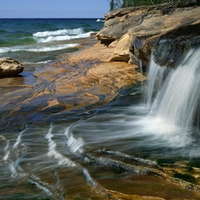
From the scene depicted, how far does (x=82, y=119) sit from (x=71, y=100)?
1519mm

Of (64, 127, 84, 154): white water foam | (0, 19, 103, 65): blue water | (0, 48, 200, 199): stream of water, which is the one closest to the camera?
(0, 48, 200, 199): stream of water

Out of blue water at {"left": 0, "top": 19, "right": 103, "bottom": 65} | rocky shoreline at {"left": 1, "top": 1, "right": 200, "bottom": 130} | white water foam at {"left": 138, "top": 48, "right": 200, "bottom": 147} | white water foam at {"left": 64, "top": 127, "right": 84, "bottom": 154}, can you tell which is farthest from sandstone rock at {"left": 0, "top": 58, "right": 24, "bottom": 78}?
white water foam at {"left": 64, "top": 127, "right": 84, "bottom": 154}

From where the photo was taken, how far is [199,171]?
9.61 feet

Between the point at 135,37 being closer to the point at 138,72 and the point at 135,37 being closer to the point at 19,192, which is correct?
the point at 138,72

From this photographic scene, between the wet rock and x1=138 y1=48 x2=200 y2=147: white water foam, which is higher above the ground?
the wet rock

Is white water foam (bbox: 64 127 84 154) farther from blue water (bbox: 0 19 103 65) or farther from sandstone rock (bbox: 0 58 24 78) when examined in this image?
blue water (bbox: 0 19 103 65)

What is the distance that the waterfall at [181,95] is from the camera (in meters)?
4.55

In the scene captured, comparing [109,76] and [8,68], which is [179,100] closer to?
[109,76]

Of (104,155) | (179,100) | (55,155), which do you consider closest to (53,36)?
(179,100)

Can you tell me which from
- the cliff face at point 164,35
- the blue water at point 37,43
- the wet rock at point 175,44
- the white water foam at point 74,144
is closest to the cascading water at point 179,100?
the wet rock at point 175,44

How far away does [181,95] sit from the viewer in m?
4.89

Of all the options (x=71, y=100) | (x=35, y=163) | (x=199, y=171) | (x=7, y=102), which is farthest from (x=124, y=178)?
(x=7, y=102)

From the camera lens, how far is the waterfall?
179 inches

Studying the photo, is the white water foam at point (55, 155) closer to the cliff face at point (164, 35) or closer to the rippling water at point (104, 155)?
the rippling water at point (104, 155)
